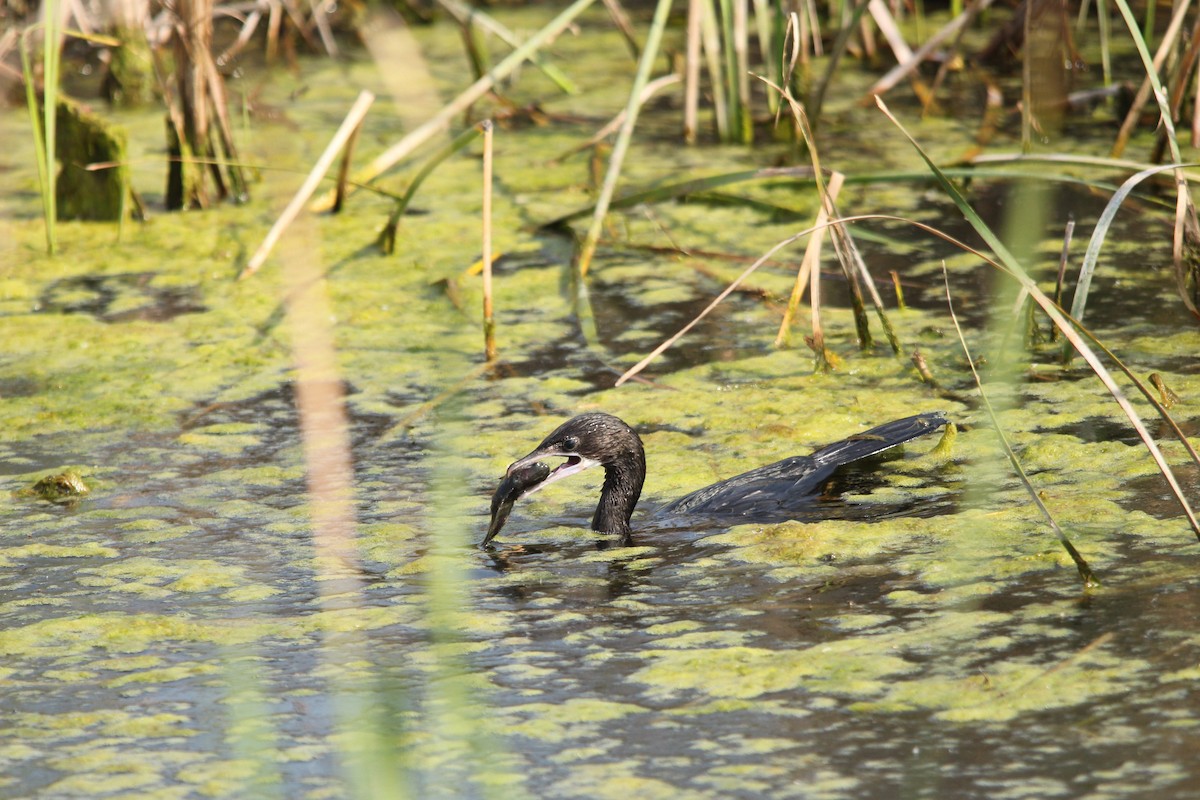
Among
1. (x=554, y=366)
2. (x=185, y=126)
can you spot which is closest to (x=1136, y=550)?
(x=554, y=366)

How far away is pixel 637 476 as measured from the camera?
13.0 ft

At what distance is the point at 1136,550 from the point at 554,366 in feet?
7.09

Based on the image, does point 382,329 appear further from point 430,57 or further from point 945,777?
point 430,57

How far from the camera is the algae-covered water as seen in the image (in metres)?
2.78

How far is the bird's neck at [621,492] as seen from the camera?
3.95 meters

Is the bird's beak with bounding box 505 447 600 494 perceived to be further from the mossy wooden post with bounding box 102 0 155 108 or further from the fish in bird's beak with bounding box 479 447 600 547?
the mossy wooden post with bounding box 102 0 155 108

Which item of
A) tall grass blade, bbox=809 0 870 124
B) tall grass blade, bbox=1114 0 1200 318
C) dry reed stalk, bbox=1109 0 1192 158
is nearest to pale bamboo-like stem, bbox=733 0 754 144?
tall grass blade, bbox=809 0 870 124

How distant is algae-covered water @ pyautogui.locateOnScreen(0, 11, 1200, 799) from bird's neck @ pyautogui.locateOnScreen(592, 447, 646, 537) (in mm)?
93

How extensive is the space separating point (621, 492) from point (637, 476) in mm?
59

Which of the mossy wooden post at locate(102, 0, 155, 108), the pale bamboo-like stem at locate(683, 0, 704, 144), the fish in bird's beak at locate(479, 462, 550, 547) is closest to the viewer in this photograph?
the fish in bird's beak at locate(479, 462, 550, 547)

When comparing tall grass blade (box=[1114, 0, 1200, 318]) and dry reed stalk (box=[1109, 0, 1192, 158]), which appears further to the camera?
dry reed stalk (box=[1109, 0, 1192, 158])

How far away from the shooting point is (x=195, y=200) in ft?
22.0

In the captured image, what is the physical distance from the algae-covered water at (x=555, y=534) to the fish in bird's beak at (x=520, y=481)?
0.08 m

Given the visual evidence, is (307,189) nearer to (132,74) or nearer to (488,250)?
(488,250)
